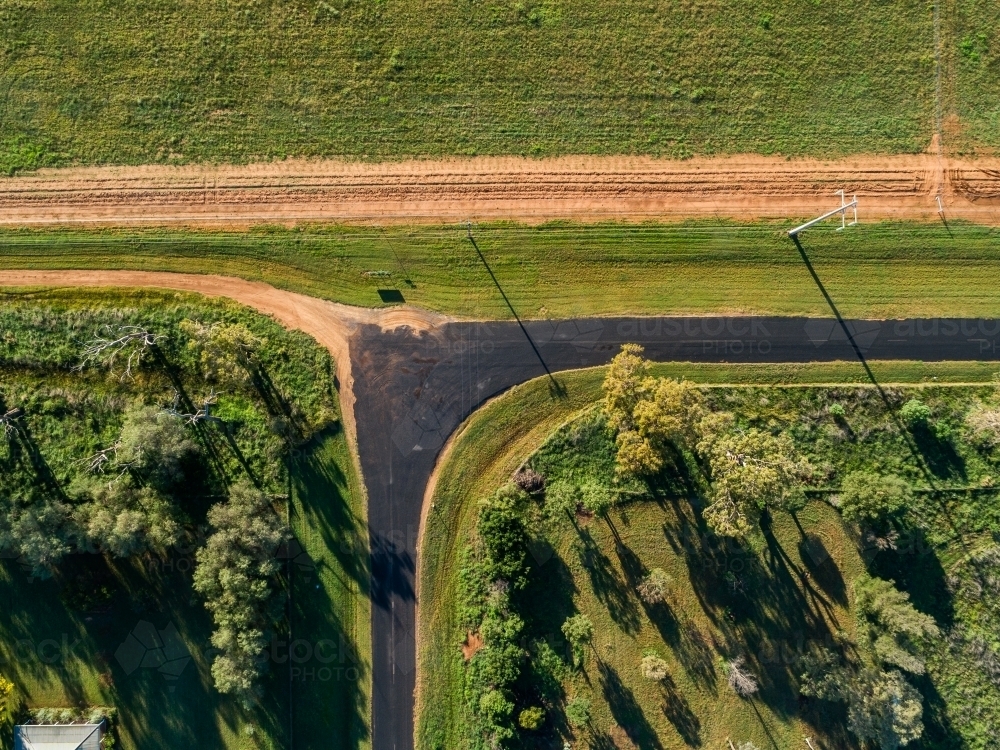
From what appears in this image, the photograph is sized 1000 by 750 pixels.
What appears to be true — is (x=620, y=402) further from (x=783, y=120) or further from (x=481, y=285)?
(x=783, y=120)

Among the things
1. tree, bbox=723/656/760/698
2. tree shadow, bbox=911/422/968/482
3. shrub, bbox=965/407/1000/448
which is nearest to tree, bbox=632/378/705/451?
tree, bbox=723/656/760/698

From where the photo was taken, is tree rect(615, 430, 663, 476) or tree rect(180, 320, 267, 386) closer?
tree rect(615, 430, 663, 476)

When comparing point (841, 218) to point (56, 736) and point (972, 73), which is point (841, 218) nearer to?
point (972, 73)

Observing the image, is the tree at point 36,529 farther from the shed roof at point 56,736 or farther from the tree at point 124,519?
the shed roof at point 56,736

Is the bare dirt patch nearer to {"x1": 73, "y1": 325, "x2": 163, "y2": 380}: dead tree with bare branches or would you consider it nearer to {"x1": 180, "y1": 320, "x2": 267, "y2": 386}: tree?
{"x1": 180, "y1": 320, "x2": 267, "y2": 386}: tree

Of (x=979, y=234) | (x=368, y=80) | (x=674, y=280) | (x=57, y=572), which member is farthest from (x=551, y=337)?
(x=57, y=572)

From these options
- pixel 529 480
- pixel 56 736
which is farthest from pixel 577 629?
pixel 56 736
